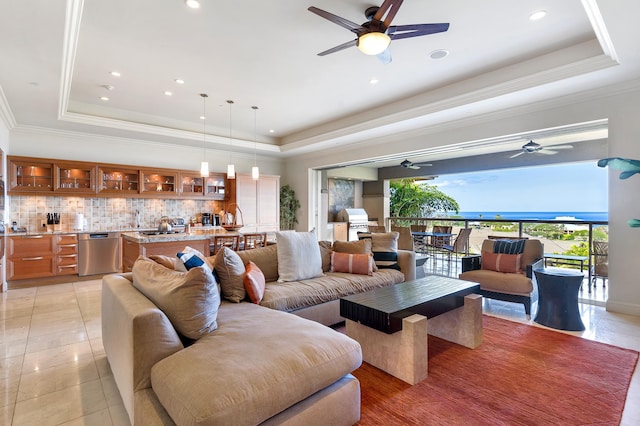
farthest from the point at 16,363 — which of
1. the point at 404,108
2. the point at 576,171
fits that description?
the point at 576,171

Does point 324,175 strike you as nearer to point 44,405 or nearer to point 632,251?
point 632,251

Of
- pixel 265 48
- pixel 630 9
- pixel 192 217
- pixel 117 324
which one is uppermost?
pixel 265 48

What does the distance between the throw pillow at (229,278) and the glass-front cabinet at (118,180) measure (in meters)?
4.64

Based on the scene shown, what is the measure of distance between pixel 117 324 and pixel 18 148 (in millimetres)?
5570

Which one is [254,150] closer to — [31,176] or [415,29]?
[31,176]

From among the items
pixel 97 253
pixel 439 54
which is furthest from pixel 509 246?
pixel 97 253

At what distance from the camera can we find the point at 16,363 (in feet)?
8.59

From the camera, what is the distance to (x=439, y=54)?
3.66 m

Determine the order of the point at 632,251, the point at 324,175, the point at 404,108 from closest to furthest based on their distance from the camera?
the point at 632,251 → the point at 404,108 → the point at 324,175

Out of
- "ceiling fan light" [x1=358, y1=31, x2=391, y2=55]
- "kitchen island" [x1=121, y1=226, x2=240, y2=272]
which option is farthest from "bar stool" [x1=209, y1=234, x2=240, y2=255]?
"ceiling fan light" [x1=358, y1=31, x2=391, y2=55]

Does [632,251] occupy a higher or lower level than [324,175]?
lower

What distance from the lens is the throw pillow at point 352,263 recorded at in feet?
12.4

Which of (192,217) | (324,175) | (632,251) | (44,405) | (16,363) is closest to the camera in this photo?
(44,405)

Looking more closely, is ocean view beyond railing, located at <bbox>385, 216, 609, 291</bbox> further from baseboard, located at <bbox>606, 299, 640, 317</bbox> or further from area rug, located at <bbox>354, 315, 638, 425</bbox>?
area rug, located at <bbox>354, 315, 638, 425</bbox>
